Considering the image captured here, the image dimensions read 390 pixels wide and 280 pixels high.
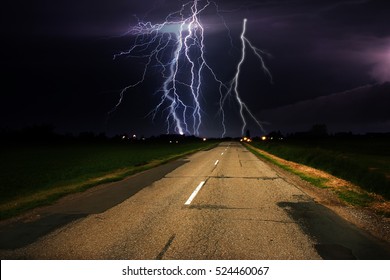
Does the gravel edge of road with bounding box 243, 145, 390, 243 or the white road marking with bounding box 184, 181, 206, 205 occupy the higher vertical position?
the white road marking with bounding box 184, 181, 206, 205

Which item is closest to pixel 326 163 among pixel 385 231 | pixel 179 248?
pixel 385 231

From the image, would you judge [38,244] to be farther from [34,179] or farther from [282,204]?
[34,179]

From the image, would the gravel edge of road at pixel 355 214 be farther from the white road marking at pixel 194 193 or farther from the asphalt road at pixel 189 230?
the white road marking at pixel 194 193

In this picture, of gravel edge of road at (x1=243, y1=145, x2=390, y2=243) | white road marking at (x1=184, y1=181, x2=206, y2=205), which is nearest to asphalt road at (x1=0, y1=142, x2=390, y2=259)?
white road marking at (x1=184, y1=181, x2=206, y2=205)

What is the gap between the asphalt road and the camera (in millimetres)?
4910

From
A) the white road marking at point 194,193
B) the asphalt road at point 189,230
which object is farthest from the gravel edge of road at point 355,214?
the white road marking at point 194,193

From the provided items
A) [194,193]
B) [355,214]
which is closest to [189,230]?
[194,193]

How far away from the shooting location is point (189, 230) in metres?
6.00

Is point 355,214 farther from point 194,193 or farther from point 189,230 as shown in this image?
point 194,193

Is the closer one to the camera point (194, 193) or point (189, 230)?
point (189, 230)

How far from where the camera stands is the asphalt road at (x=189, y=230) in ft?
16.1

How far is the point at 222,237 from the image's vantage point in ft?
18.4

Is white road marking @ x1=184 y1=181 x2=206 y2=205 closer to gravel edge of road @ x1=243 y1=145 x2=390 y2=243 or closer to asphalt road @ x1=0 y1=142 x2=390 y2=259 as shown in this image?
asphalt road @ x1=0 y1=142 x2=390 y2=259
